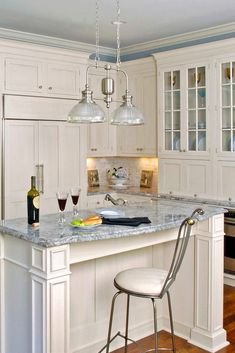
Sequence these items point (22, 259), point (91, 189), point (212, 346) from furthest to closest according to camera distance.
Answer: point (91, 189), point (212, 346), point (22, 259)

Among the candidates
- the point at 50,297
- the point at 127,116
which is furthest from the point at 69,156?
the point at 50,297

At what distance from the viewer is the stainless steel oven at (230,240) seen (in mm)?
4676

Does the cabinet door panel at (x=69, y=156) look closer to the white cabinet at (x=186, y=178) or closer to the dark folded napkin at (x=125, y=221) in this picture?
the white cabinet at (x=186, y=178)

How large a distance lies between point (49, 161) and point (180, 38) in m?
2.35

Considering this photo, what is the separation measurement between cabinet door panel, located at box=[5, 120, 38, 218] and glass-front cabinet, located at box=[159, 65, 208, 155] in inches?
66.0

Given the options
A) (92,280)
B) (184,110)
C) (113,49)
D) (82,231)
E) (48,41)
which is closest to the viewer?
(82,231)

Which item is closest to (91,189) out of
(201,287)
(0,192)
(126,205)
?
(0,192)

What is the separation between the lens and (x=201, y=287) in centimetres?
332

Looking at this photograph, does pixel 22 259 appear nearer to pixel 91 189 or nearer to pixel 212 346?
pixel 212 346

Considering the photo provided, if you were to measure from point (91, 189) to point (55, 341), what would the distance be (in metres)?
3.74

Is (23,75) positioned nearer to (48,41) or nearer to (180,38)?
(48,41)

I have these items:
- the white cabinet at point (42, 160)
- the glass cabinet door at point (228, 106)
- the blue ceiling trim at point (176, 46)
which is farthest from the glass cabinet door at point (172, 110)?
the white cabinet at point (42, 160)

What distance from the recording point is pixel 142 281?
2631mm

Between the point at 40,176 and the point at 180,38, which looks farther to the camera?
the point at 180,38
